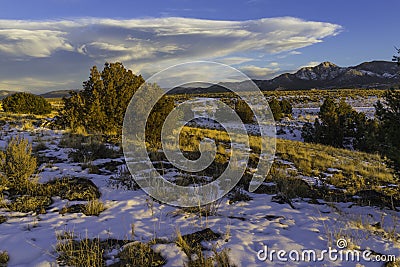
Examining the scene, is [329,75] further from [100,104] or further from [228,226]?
[228,226]

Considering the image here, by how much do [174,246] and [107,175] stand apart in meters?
3.74

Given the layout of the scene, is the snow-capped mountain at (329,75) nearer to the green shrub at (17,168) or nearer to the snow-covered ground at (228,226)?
the snow-covered ground at (228,226)

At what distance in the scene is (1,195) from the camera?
5.37m

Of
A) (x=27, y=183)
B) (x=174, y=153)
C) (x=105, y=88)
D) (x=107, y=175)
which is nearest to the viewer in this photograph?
(x=27, y=183)

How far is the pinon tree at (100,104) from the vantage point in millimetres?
12766

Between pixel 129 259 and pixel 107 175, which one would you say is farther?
pixel 107 175

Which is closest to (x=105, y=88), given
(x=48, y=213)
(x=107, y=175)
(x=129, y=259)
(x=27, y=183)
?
(x=107, y=175)

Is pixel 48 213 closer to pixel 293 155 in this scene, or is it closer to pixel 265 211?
pixel 265 211
